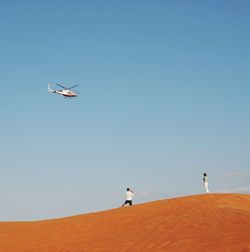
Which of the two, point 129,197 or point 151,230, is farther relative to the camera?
point 129,197

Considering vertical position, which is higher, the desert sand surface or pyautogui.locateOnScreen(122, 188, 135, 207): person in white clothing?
pyautogui.locateOnScreen(122, 188, 135, 207): person in white clothing

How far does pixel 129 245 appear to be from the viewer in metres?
13.2

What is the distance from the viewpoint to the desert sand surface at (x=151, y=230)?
12.0 m

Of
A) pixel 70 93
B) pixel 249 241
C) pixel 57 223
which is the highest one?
pixel 70 93

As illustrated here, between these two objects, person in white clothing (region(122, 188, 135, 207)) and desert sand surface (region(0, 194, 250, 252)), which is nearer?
desert sand surface (region(0, 194, 250, 252))

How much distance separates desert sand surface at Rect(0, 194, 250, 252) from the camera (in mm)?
11972

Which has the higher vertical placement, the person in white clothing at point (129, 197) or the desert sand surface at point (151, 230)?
the person in white clothing at point (129, 197)

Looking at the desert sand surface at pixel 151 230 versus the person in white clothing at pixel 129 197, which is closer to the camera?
the desert sand surface at pixel 151 230

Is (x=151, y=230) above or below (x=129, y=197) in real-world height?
below

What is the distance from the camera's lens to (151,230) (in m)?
15.6

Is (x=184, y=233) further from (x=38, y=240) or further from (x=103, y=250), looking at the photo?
(x=38, y=240)

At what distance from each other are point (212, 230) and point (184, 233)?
33.4 inches

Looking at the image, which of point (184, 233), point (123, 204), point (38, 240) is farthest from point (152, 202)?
point (184, 233)

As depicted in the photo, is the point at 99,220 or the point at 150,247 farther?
the point at 99,220
